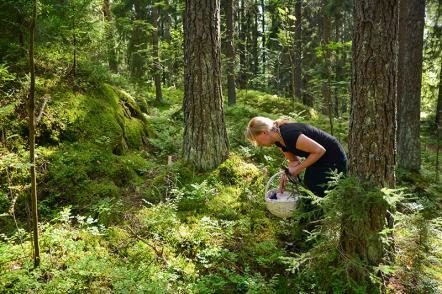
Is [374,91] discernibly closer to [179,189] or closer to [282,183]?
[282,183]

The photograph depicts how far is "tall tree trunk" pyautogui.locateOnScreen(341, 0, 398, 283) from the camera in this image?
340 centimetres

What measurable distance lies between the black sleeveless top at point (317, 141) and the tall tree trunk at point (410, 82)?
6710mm

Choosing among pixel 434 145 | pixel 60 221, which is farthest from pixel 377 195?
pixel 434 145

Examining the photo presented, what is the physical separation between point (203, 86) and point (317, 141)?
7.84ft

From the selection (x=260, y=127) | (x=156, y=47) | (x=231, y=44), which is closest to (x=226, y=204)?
(x=260, y=127)

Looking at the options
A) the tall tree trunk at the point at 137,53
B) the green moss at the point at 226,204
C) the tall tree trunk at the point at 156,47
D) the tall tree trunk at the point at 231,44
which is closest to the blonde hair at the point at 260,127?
the green moss at the point at 226,204

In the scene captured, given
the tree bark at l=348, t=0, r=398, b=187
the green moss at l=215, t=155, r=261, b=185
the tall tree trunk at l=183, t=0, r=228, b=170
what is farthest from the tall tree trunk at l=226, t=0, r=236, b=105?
the tree bark at l=348, t=0, r=398, b=187

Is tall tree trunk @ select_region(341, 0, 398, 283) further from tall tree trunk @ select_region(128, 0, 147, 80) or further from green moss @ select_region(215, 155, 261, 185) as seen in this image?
tall tree trunk @ select_region(128, 0, 147, 80)

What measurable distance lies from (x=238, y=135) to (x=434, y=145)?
14292 millimetres

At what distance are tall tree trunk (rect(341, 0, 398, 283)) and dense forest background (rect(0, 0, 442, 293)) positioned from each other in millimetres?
13

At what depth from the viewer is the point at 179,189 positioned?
5.38 m

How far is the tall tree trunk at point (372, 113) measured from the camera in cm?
340

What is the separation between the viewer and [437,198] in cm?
808

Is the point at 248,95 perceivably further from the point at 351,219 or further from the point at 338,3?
the point at 351,219
